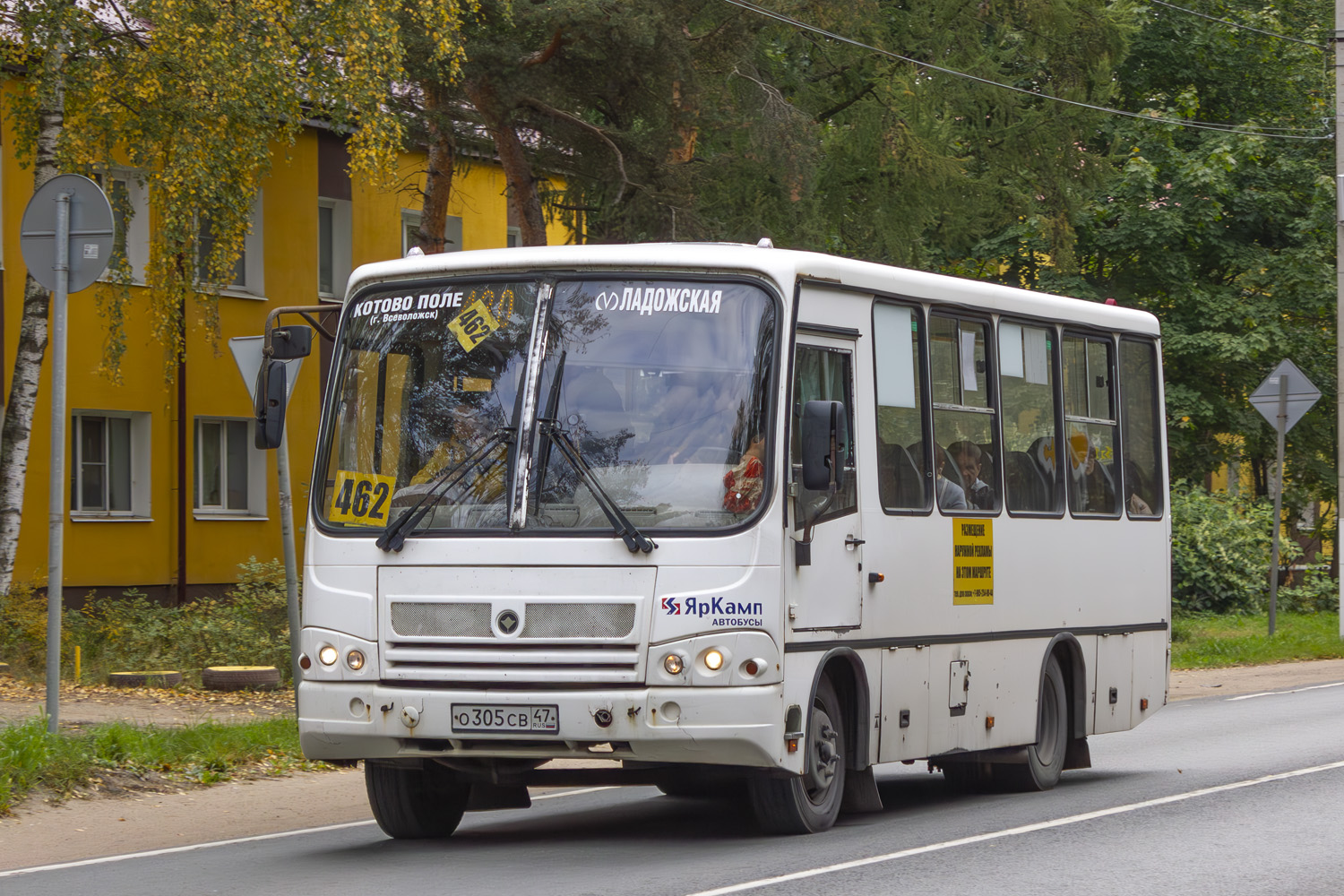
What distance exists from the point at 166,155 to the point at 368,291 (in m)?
9.81

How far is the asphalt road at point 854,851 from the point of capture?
331 inches

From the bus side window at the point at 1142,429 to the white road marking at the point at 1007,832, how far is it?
2.14 metres

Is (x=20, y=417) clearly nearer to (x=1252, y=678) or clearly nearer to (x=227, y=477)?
(x=227, y=477)

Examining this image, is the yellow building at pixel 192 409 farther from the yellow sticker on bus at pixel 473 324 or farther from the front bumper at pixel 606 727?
the front bumper at pixel 606 727

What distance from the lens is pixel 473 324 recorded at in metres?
9.79

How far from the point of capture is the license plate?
8953 mm

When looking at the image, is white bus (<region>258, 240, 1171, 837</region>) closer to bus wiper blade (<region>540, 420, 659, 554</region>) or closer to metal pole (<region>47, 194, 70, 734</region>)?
bus wiper blade (<region>540, 420, 659, 554</region>)

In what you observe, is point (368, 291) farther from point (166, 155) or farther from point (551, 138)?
point (551, 138)

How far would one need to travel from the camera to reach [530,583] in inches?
358

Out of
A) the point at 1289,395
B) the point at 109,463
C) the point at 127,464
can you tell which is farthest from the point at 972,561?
the point at 127,464

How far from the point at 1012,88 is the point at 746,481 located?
23.9 meters

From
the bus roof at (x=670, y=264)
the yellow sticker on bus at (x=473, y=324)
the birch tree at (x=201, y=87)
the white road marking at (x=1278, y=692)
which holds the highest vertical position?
the birch tree at (x=201, y=87)

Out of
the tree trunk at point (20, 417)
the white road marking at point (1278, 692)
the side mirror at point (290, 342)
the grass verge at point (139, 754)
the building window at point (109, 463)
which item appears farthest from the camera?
the building window at point (109, 463)

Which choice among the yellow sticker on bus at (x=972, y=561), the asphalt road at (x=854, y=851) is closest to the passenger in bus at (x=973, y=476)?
the yellow sticker on bus at (x=972, y=561)
